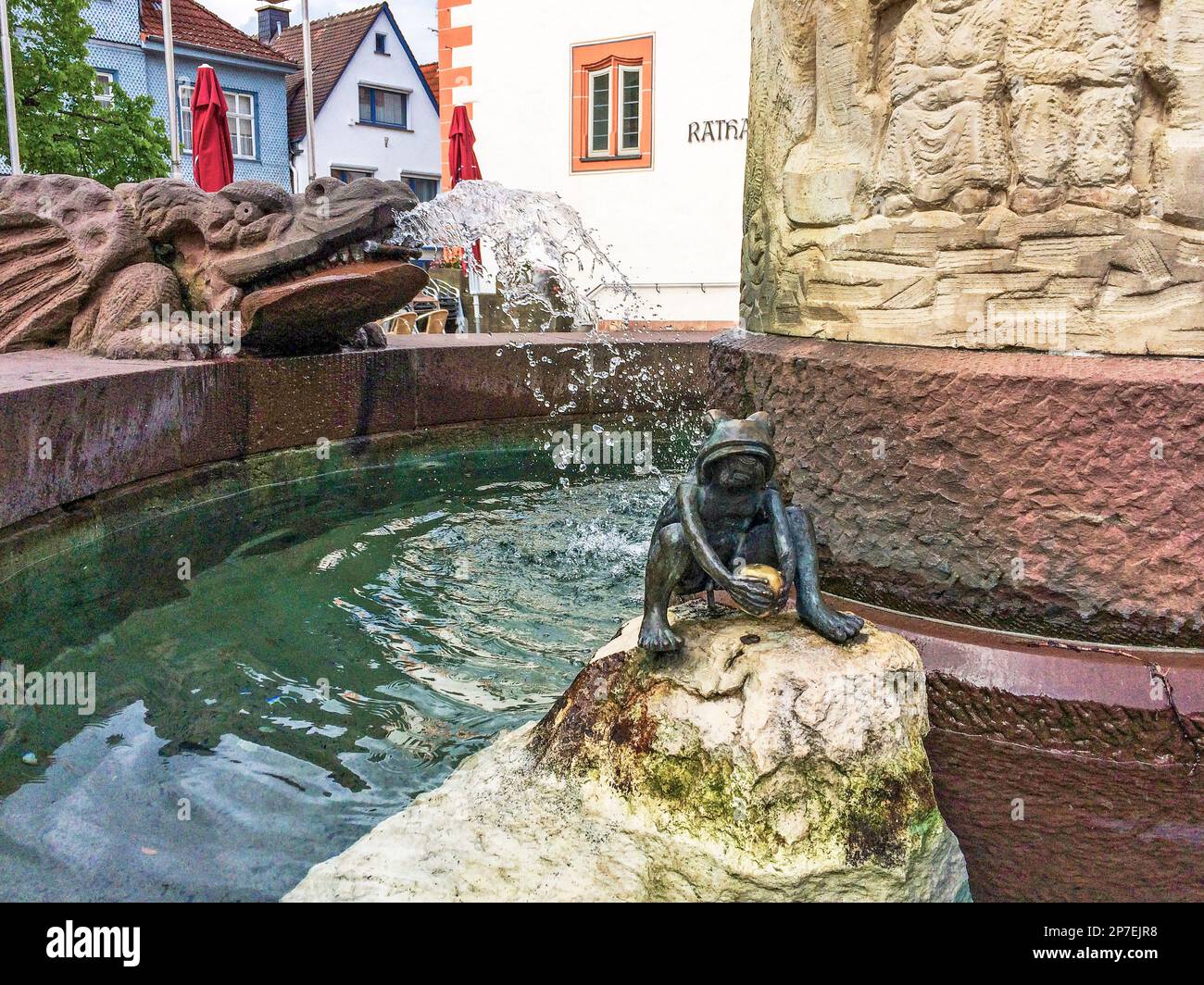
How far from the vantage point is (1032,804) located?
7.50 ft

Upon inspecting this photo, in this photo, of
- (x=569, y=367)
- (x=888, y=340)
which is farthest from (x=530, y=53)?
(x=888, y=340)

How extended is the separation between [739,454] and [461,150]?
38.7ft

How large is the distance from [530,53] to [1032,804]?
1331 cm

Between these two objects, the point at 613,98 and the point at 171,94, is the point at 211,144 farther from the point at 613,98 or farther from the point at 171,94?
the point at 613,98

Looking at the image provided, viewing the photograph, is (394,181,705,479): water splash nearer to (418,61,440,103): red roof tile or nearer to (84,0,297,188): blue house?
(84,0,297,188): blue house

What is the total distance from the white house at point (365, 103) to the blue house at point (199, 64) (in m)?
1.01

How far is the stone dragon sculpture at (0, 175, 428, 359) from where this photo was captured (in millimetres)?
5438

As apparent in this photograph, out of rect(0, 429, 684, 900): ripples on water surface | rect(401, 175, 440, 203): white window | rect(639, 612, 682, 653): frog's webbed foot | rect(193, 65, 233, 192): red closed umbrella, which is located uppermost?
rect(401, 175, 440, 203): white window

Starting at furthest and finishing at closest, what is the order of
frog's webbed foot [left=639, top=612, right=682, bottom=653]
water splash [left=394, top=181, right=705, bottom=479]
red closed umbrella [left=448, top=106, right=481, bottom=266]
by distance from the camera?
1. red closed umbrella [left=448, top=106, right=481, bottom=266]
2. water splash [left=394, top=181, right=705, bottom=479]
3. frog's webbed foot [left=639, top=612, right=682, bottom=653]

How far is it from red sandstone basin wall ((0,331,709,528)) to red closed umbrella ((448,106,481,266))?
19.1ft

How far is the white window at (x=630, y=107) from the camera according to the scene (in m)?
13.3

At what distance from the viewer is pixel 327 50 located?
31328 millimetres

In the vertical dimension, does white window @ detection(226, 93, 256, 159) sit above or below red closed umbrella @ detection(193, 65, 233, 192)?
above

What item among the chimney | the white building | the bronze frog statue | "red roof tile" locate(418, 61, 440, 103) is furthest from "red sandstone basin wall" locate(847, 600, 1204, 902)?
the chimney
